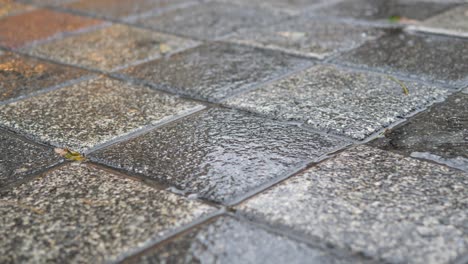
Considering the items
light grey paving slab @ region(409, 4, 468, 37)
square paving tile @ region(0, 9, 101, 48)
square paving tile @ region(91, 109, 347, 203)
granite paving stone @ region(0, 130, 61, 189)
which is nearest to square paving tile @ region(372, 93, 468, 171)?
square paving tile @ region(91, 109, 347, 203)

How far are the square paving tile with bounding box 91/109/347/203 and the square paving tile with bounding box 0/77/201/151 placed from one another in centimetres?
12

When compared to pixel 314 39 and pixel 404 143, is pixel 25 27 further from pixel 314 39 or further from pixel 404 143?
pixel 404 143

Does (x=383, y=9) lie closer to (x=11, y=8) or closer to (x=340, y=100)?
(x=340, y=100)

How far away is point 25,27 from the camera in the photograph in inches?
156

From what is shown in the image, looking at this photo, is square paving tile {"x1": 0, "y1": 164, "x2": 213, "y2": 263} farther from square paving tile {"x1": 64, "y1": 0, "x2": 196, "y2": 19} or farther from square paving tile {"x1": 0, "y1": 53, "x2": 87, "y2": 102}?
square paving tile {"x1": 64, "y1": 0, "x2": 196, "y2": 19}

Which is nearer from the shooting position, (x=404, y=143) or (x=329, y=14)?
(x=404, y=143)

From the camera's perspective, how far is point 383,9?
3.91 meters

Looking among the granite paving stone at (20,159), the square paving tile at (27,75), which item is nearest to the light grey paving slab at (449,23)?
the square paving tile at (27,75)

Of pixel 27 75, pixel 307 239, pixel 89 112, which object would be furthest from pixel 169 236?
pixel 27 75

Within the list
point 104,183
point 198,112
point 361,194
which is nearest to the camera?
→ point 361,194

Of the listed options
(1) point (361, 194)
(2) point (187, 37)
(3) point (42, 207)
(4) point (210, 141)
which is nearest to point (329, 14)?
(2) point (187, 37)

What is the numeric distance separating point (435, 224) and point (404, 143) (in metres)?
0.55

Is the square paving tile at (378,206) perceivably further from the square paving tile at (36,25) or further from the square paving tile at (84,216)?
the square paving tile at (36,25)

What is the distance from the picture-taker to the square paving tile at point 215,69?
8.90ft
